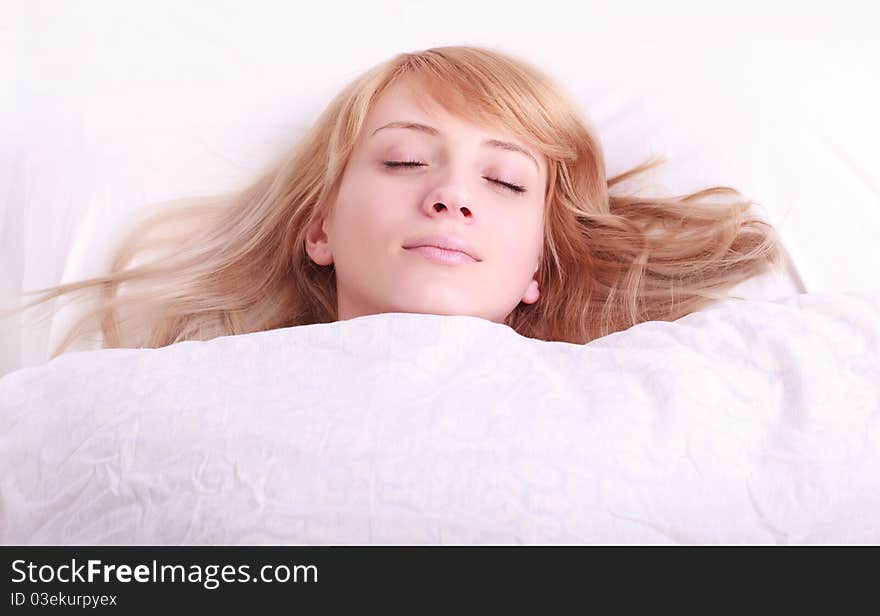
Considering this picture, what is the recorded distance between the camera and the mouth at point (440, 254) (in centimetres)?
142

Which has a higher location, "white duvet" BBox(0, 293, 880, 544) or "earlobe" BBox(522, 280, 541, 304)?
"white duvet" BBox(0, 293, 880, 544)

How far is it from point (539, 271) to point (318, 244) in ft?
1.12

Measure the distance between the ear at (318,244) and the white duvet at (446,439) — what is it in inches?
17.8

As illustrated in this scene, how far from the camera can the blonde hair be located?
5.31 ft

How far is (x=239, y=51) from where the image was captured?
6.68 ft

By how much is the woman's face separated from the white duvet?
24 centimetres

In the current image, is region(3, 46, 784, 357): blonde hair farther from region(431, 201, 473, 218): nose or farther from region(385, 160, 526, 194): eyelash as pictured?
region(431, 201, 473, 218): nose
